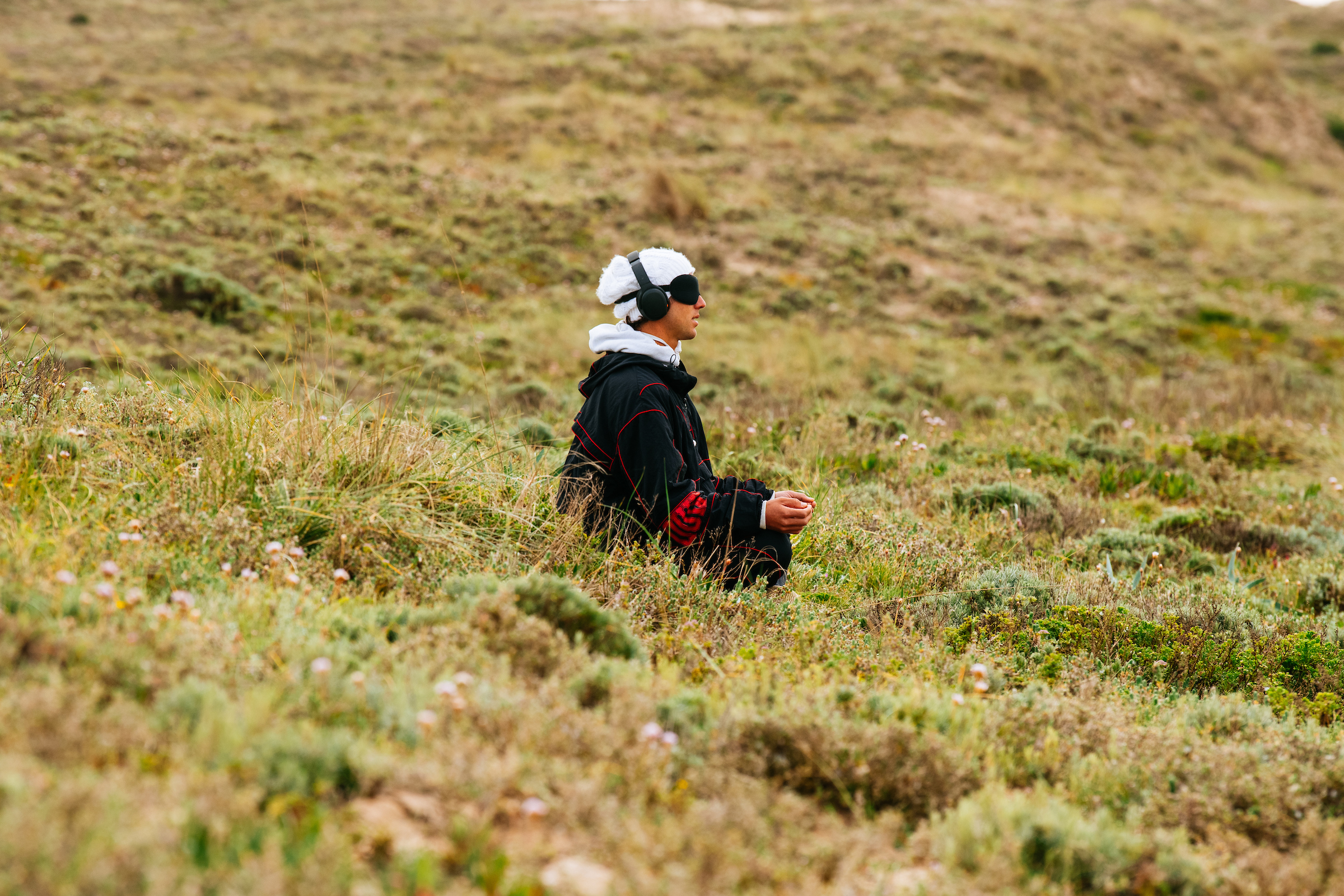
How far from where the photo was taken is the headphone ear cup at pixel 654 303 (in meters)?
4.21

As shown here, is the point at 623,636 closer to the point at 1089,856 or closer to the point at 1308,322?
the point at 1089,856

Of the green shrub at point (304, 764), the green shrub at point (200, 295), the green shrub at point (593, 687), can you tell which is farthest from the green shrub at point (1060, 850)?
the green shrub at point (200, 295)

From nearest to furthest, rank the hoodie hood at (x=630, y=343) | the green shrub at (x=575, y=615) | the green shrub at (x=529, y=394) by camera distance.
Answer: the green shrub at (x=575, y=615)
the hoodie hood at (x=630, y=343)
the green shrub at (x=529, y=394)

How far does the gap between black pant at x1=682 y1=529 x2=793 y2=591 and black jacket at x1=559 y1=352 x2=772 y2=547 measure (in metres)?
0.06

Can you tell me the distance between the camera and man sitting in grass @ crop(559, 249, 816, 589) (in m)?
3.93

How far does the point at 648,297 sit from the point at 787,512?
1.18 meters

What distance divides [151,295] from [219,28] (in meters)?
31.0

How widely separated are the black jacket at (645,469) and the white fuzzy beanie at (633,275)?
27cm

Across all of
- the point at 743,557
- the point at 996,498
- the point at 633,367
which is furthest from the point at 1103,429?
the point at 633,367

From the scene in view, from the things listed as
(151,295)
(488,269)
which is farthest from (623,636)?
(488,269)

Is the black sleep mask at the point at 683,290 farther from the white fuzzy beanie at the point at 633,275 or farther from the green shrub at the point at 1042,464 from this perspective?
the green shrub at the point at 1042,464

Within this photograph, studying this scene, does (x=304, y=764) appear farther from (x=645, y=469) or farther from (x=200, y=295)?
(x=200, y=295)

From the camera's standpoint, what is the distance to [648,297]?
166 inches

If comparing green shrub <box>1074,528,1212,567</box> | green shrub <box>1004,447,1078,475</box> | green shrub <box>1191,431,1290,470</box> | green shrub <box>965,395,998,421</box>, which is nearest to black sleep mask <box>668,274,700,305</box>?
green shrub <box>1074,528,1212,567</box>
